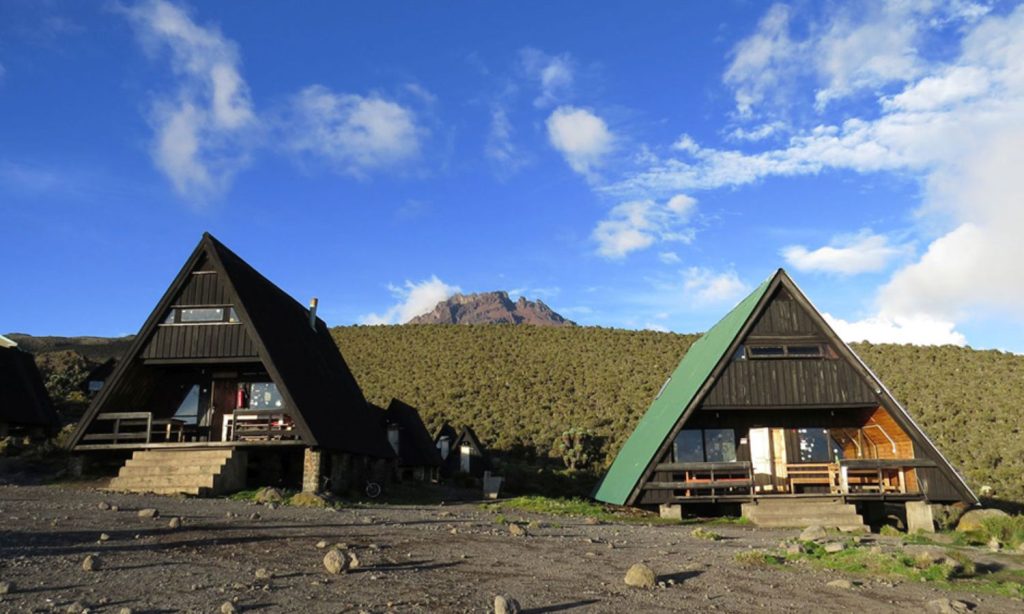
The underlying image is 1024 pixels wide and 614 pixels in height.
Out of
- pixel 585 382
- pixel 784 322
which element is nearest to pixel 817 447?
pixel 784 322

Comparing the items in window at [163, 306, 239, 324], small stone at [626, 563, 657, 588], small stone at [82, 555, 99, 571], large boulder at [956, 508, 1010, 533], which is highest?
window at [163, 306, 239, 324]

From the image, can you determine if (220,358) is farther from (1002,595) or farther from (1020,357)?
(1020,357)

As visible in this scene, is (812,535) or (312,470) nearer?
(812,535)

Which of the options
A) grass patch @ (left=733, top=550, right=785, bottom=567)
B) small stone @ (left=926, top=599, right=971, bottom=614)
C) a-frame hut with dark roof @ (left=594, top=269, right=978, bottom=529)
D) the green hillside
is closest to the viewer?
small stone @ (left=926, top=599, right=971, bottom=614)

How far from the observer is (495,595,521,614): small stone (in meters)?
7.41

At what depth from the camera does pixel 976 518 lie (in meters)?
19.6

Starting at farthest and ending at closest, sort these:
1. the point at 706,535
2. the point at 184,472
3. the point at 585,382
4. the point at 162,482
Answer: the point at 585,382 < the point at 184,472 < the point at 162,482 < the point at 706,535

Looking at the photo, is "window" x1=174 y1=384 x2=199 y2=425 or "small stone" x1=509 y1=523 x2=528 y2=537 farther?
"window" x1=174 y1=384 x2=199 y2=425

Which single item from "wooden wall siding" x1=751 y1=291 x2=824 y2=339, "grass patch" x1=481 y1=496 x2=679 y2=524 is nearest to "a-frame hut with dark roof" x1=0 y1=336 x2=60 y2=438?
"grass patch" x1=481 y1=496 x2=679 y2=524

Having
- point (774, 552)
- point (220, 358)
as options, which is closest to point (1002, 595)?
point (774, 552)

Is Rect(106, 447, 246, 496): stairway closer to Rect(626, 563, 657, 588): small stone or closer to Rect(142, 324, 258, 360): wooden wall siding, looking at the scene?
Rect(142, 324, 258, 360): wooden wall siding

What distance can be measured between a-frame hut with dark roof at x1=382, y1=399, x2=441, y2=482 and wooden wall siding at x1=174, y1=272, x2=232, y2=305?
17.0 metres

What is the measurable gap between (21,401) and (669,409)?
3204 centimetres

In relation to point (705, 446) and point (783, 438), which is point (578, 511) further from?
point (783, 438)
